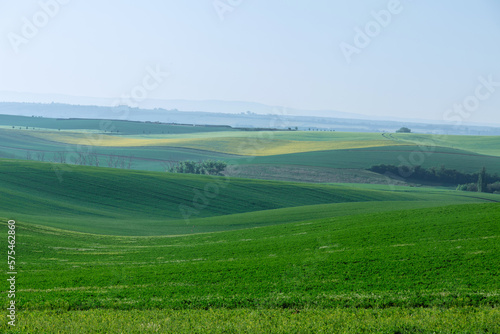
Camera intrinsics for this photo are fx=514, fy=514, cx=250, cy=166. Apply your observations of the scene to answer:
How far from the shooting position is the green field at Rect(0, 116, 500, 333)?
12875 mm

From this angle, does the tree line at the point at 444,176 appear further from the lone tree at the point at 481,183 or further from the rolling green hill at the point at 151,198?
the rolling green hill at the point at 151,198

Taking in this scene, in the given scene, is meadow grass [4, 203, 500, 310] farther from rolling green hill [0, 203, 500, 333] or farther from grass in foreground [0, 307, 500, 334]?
grass in foreground [0, 307, 500, 334]

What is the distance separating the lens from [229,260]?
2269 cm

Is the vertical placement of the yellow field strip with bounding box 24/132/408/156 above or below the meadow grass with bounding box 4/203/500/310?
above

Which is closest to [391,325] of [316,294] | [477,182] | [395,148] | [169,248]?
[316,294]

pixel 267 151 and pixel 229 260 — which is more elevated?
pixel 267 151

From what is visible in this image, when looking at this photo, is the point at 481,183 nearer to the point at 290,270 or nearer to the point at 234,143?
the point at 234,143

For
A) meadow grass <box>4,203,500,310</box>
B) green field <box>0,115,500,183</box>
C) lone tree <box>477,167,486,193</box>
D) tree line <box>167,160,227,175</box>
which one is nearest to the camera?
meadow grass <box>4,203,500,310</box>

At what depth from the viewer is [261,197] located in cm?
5856

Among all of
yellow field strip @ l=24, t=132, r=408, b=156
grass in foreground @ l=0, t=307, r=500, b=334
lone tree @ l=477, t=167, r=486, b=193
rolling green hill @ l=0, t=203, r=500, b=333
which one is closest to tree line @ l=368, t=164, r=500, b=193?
lone tree @ l=477, t=167, r=486, b=193

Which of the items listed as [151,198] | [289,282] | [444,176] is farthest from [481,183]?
[289,282]

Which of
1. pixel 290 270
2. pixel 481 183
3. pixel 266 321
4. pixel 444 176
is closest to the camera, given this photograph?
pixel 266 321

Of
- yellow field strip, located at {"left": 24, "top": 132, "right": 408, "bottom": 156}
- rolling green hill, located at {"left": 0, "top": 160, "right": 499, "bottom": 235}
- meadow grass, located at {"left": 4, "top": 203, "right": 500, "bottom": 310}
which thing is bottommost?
rolling green hill, located at {"left": 0, "top": 160, "right": 499, "bottom": 235}

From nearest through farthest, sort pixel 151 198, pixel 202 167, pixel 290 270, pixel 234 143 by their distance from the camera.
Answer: pixel 290 270 < pixel 151 198 < pixel 202 167 < pixel 234 143
